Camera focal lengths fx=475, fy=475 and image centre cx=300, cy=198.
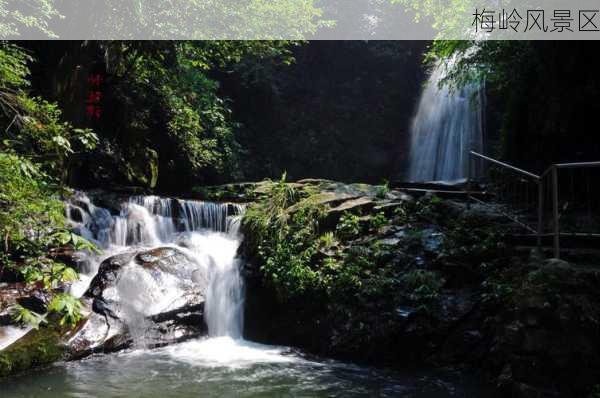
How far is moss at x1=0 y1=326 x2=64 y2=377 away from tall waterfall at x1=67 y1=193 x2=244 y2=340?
1070 mm

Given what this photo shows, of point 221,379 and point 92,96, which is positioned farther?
point 92,96

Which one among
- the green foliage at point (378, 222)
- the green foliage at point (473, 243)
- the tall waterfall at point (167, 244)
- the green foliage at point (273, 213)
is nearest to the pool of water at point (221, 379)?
the tall waterfall at point (167, 244)

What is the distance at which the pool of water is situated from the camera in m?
5.42

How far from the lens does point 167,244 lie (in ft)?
32.3

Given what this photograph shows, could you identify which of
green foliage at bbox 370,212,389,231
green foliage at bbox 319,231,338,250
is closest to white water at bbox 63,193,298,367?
green foliage at bbox 319,231,338,250

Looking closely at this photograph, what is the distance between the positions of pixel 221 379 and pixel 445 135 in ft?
48.3

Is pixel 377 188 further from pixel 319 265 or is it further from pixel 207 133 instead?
pixel 207 133

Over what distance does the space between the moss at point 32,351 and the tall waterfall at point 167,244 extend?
1.07m

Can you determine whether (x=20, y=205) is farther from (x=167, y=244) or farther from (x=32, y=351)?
(x=167, y=244)

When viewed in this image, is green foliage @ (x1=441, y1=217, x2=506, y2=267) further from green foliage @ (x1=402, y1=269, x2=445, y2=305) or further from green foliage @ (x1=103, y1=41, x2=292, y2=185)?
green foliage @ (x1=103, y1=41, x2=292, y2=185)

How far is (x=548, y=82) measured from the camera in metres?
8.06

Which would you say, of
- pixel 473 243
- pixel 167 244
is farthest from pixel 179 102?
pixel 473 243

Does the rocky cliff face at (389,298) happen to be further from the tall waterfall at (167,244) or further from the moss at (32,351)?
the tall waterfall at (167,244)

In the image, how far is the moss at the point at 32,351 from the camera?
231 inches
